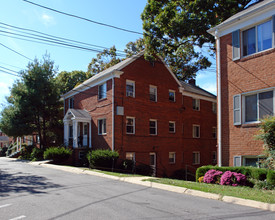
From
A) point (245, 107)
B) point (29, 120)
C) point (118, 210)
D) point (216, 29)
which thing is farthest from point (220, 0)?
point (29, 120)

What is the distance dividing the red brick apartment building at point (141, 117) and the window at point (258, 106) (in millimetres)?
10877

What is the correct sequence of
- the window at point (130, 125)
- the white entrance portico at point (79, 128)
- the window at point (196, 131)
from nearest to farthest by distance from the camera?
the window at point (130, 125) < the white entrance portico at point (79, 128) < the window at point (196, 131)

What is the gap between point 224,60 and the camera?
14273 mm

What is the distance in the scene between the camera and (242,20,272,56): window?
41.0 feet

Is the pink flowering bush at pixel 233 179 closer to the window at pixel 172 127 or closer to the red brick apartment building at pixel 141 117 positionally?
the red brick apartment building at pixel 141 117

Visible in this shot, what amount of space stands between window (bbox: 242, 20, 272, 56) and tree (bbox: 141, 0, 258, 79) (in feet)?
22.9

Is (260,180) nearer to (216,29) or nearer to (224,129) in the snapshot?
(224,129)

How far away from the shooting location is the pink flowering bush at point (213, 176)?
12.0 metres

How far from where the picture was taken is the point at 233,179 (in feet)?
37.2

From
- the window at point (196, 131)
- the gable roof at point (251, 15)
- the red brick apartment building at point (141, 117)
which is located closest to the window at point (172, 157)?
the red brick apartment building at point (141, 117)

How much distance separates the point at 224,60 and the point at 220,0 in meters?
7.41

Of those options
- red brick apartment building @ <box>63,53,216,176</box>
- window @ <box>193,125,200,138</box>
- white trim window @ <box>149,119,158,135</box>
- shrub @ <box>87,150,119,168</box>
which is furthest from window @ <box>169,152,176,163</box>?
shrub @ <box>87,150,119,168</box>

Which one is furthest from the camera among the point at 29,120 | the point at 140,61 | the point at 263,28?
the point at 29,120

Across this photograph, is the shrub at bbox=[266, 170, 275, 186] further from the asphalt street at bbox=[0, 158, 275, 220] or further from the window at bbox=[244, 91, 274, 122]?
the asphalt street at bbox=[0, 158, 275, 220]
